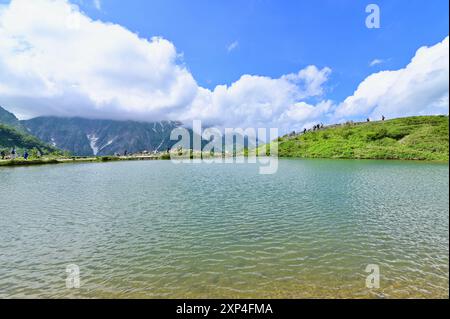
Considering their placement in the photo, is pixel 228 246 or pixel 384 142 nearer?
pixel 228 246

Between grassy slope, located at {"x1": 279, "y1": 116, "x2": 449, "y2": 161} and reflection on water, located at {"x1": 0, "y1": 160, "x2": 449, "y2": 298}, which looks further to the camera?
grassy slope, located at {"x1": 279, "y1": 116, "x2": 449, "y2": 161}

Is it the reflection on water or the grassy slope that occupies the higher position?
the grassy slope

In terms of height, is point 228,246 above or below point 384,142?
below

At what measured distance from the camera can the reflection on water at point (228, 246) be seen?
1404cm

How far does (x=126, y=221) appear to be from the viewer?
26.5 meters

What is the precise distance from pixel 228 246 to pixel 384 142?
15390cm

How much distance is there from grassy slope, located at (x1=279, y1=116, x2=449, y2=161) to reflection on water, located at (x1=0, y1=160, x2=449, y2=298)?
105 meters

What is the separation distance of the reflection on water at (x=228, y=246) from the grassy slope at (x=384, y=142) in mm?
104522

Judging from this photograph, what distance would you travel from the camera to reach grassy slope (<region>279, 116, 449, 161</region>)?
390 feet

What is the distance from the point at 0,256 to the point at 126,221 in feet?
33.4

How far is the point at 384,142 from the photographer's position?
142 meters
